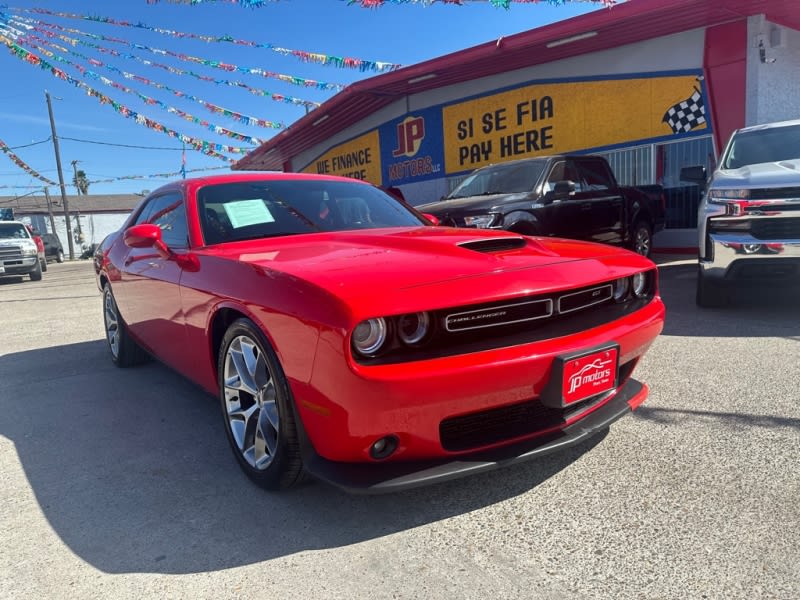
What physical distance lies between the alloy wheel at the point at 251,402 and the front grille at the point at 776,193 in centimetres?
439

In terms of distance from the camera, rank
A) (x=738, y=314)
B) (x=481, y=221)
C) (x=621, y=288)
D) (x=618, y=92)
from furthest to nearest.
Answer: (x=618, y=92) < (x=481, y=221) < (x=738, y=314) < (x=621, y=288)

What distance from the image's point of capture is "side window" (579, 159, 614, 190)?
7.29m

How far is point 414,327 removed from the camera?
197 cm

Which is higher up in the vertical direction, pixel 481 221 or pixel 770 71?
pixel 770 71

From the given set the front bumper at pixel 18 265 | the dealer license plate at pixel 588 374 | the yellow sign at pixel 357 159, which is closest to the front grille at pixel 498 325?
the dealer license plate at pixel 588 374

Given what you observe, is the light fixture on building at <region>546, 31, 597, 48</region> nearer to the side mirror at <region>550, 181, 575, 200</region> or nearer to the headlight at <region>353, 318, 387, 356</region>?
the side mirror at <region>550, 181, 575, 200</region>

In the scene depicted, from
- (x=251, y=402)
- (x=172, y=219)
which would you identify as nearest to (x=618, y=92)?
(x=172, y=219)

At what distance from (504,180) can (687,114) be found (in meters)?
4.84

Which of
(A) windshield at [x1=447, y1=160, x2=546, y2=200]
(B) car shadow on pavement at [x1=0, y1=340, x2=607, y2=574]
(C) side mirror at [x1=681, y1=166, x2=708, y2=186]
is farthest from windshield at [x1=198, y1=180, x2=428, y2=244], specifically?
(C) side mirror at [x1=681, y1=166, x2=708, y2=186]

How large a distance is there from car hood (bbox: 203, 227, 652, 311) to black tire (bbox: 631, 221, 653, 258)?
5652mm

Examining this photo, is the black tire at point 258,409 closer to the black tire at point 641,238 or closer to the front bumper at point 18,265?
the black tire at point 641,238

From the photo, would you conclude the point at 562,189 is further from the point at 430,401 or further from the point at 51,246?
the point at 51,246

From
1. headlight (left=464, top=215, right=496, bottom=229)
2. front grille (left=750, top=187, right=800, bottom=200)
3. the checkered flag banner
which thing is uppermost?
the checkered flag banner

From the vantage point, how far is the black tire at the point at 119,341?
442 centimetres
